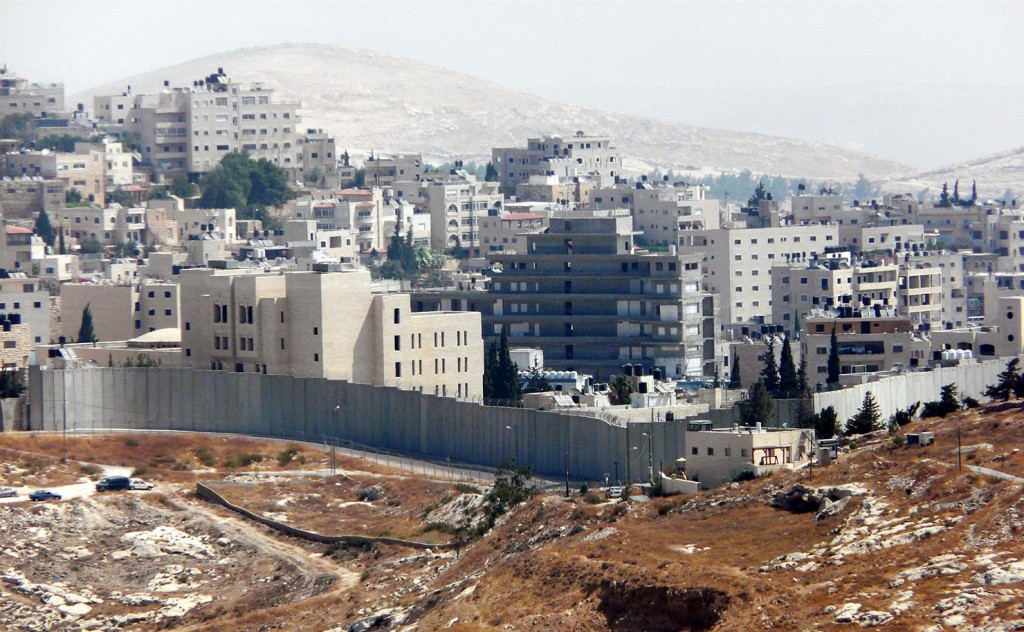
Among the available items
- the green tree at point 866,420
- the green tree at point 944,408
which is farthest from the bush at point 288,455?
the green tree at point 944,408

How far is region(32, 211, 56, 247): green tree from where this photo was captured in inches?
7210

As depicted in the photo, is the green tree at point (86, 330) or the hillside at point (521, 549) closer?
the hillside at point (521, 549)

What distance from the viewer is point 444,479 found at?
294ft

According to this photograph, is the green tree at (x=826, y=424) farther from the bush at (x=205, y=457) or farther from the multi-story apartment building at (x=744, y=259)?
the multi-story apartment building at (x=744, y=259)

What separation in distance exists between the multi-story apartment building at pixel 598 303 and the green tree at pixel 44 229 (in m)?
52.6

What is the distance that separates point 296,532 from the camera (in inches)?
3376

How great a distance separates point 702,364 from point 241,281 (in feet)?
124

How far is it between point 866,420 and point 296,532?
20.0 meters

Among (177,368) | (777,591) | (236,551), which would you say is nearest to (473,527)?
(236,551)

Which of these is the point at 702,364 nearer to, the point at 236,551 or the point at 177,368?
the point at 177,368

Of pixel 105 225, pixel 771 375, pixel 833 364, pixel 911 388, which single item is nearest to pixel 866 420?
pixel 911 388

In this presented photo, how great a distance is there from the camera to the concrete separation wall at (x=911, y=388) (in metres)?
95.4

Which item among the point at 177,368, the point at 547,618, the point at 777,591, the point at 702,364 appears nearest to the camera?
the point at 777,591

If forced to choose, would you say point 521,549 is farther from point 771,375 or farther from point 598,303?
point 598,303
